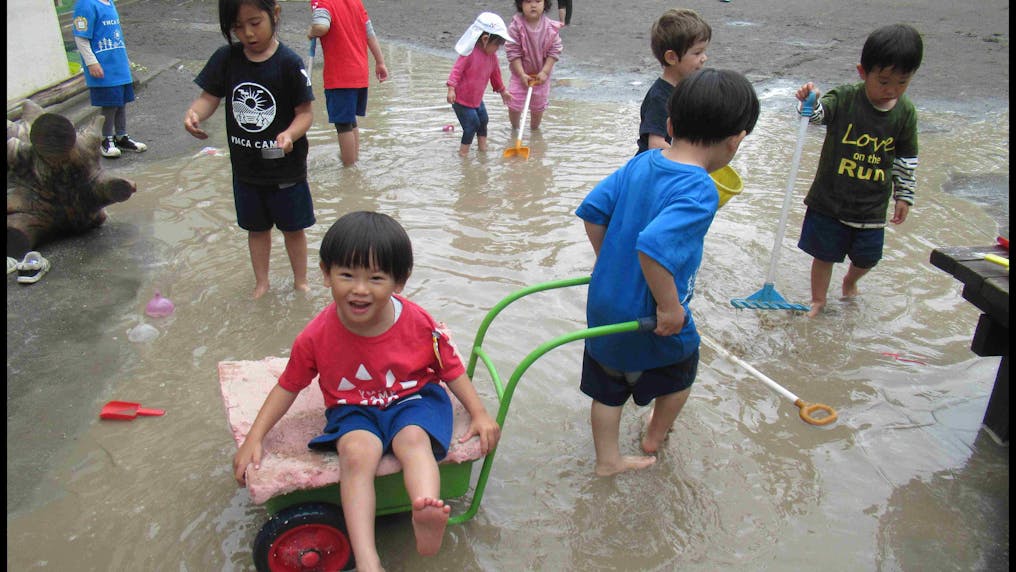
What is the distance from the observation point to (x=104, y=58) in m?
6.04

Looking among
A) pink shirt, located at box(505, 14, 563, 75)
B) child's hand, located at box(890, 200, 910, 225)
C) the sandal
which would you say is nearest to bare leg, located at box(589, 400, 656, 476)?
child's hand, located at box(890, 200, 910, 225)

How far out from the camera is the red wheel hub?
7.32 feet

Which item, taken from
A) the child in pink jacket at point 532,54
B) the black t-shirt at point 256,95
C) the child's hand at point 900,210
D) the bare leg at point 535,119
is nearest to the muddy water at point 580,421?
the child's hand at point 900,210

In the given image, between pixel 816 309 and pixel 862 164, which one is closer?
pixel 862 164

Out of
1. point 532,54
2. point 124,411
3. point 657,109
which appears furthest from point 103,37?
point 657,109

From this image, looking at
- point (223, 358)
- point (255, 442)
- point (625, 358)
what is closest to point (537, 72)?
point (223, 358)

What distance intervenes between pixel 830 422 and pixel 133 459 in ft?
9.22

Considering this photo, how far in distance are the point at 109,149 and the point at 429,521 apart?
559cm

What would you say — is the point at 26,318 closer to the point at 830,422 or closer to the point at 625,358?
the point at 625,358

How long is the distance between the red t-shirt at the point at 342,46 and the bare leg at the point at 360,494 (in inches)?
171

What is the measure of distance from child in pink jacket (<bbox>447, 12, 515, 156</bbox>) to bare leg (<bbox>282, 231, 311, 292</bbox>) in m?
2.65

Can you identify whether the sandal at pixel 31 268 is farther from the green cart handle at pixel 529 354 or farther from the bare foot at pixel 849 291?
the bare foot at pixel 849 291

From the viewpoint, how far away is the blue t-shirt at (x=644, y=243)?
87.8 inches

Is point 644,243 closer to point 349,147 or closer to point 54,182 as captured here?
point 54,182
